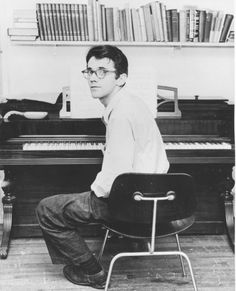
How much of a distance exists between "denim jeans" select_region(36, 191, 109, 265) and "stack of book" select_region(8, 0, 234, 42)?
133 cm

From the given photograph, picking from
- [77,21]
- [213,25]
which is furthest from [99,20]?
[213,25]

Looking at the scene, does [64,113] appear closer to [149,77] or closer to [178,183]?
[149,77]

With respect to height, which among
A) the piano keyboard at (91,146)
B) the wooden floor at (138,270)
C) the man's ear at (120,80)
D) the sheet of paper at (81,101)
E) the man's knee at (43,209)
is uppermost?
the man's ear at (120,80)

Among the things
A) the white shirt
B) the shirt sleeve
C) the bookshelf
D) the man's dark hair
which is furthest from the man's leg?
the bookshelf

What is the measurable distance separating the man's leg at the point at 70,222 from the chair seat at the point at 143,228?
3.0 inches

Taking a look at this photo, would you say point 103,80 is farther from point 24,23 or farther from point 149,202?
point 24,23

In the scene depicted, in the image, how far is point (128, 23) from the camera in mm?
3459

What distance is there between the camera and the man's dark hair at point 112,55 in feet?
8.51

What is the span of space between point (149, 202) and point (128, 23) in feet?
5.21

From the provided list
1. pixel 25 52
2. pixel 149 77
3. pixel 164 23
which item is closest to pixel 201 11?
pixel 164 23

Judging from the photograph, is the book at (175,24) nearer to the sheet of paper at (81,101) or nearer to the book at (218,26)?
the book at (218,26)

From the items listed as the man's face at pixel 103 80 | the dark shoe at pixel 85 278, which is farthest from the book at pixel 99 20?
the dark shoe at pixel 85 278

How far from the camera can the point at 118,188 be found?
88.8 inches

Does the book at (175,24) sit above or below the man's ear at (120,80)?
above
